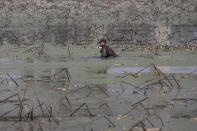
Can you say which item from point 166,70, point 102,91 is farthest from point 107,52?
point 102,91

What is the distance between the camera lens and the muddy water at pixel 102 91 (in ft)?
21.2

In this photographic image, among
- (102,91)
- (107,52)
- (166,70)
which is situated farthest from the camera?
(107,52)

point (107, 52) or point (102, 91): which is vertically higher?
point (102, 91)

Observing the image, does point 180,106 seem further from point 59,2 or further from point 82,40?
point 59,2

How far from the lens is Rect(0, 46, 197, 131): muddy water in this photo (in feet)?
21.2

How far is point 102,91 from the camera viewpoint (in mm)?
8000

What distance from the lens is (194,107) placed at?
7168 mm

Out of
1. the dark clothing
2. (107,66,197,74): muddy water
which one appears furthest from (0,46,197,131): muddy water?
the dark clothing

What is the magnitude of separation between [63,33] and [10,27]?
419 cm

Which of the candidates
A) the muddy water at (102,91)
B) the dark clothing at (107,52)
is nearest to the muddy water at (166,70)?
the muddy water at (102,91)

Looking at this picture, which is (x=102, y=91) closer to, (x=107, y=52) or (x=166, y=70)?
(x=166, y=70)

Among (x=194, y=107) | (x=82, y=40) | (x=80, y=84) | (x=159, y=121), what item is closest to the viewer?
(x=159, y=121)

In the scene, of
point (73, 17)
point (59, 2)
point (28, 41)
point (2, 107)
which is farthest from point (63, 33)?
point (2, 107)

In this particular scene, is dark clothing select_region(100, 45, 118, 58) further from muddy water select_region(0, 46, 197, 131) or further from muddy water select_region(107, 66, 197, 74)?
muddy water select_region(107, 66, 197, 74)
